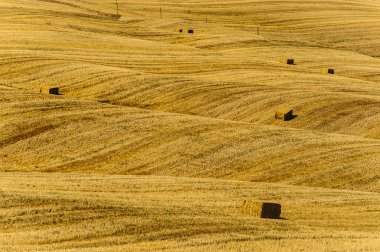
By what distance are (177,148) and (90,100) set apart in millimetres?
8940

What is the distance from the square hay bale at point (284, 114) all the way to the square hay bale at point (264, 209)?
17.4 meters

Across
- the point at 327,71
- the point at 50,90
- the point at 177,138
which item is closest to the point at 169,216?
the point at 177,138

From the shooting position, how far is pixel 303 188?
33406 millimetres

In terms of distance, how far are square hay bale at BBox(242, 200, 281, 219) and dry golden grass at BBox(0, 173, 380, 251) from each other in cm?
35

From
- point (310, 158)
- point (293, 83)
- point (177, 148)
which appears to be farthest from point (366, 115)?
point (177, 148)

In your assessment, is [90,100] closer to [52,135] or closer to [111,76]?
[111,76]

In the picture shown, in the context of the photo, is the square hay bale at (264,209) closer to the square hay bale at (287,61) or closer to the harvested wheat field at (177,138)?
the harvested wheat field at (177,138)

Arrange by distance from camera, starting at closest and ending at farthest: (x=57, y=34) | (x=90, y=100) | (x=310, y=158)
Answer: (x=310, y=158), (x=90, y=100), (x=57, y=34)

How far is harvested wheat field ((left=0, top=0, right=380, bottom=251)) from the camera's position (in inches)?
979

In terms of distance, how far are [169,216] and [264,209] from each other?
3422 mm

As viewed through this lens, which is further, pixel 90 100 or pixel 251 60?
pixel 251 60

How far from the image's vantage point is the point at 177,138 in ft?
128

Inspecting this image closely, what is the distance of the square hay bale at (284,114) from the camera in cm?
4478

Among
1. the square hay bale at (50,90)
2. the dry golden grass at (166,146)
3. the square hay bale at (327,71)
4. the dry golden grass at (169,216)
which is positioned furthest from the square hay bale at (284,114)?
the square hay bale at (327,71)
